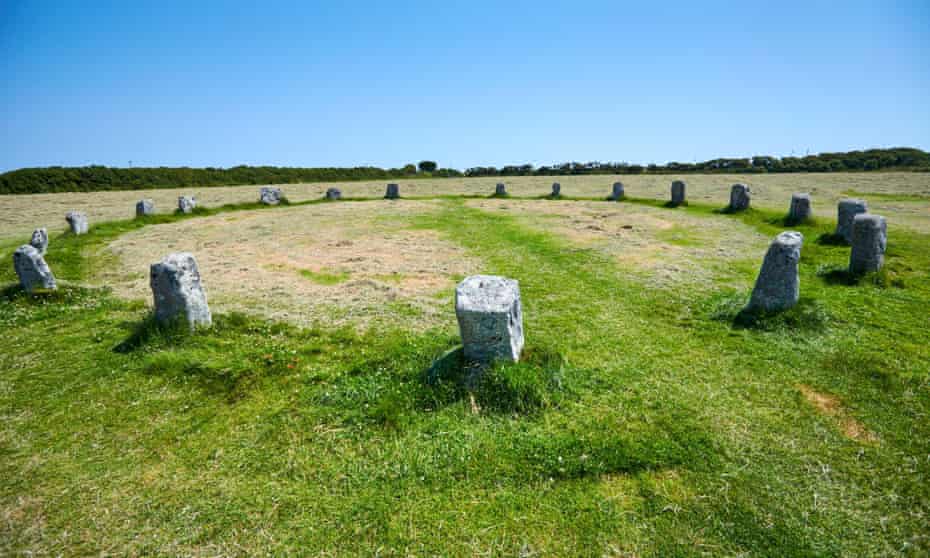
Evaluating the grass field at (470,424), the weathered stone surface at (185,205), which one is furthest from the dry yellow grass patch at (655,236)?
the weathered stone surface at (185,205)

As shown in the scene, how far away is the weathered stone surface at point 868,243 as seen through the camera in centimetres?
943

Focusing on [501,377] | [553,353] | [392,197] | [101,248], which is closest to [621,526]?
[501,377]

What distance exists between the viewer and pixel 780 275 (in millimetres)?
7691

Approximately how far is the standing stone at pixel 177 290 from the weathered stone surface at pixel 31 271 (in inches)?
199

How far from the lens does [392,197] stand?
31.5m

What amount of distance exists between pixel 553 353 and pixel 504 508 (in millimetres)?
2620

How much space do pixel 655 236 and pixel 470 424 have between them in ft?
43.9

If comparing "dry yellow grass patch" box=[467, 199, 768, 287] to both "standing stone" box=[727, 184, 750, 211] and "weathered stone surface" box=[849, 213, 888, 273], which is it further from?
"weathered stone surface" box=[849, 213, 888, 273]

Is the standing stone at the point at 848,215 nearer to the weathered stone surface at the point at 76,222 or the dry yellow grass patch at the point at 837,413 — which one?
the dry yellow grass patch at the point at 837,413

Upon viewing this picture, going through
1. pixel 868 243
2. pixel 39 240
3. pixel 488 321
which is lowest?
pixel 488 321

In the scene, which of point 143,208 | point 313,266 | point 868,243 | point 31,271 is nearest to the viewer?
point 868,243

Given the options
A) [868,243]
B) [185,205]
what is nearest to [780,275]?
[868,243]

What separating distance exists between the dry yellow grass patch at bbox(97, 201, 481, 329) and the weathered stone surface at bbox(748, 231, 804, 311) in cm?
585

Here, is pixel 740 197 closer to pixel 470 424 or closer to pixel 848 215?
pixel 848 215
